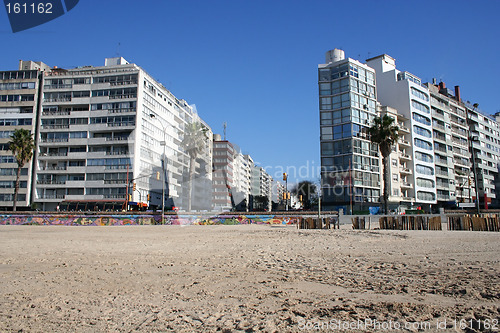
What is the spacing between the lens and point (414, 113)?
7350 cm

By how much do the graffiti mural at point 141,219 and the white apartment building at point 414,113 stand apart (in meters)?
39.7

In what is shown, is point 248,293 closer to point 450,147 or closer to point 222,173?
point 450,147

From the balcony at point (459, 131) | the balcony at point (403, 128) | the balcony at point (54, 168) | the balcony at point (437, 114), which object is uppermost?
the balcony at point (437, 114)

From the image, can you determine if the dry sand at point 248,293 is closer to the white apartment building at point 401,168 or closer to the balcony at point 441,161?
the white apartment building at point 401,168

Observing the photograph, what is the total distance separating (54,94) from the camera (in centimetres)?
7169

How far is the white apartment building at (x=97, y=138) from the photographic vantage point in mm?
65500

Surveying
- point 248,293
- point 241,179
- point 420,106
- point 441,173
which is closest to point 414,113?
point 420,106

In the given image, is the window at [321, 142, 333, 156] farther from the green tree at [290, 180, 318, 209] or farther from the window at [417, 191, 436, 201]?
the green tree at [290, 180, 318, 209]

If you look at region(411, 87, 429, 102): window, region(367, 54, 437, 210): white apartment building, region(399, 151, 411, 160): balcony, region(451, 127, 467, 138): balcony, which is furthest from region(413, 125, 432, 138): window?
region(451, 127, 467, 138): balcony

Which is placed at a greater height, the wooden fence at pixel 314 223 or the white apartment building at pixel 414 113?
the white apartment building at pixel 414 113

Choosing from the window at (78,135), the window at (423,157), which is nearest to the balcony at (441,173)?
the window at (423,157)

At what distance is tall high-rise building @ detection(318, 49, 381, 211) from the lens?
62.4 metres

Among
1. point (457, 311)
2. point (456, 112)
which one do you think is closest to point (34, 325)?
point (457, 311)

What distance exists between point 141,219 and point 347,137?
38.6m
